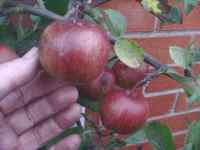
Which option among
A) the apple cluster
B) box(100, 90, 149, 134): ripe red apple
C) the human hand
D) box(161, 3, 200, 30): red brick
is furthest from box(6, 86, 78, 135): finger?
box(161, 3, 200, 30): red brick

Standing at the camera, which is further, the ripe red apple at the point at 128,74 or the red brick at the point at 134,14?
the red brick at the point at 134,14

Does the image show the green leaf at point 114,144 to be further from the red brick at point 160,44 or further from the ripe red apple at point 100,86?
the red brick at point 160,44

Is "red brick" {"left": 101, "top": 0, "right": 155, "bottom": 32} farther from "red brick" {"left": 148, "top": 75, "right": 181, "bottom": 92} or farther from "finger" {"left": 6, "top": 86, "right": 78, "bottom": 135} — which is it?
"finger" {"left": 6, "top": 86, "right": 78, "bottom": 135}

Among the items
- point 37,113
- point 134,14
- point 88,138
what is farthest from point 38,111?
point 134,14

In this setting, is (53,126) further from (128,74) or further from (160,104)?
(160,104)

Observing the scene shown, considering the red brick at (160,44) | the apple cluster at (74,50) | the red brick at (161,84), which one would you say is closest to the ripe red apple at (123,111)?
the apple cluster at (74,50)

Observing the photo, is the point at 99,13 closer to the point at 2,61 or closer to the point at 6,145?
the point at 2,61
